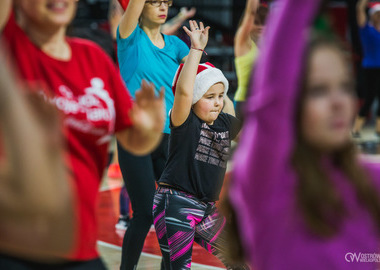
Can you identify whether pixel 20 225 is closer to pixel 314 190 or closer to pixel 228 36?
pixel 314 190

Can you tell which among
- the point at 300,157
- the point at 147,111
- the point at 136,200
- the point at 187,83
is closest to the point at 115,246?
the point at 136,200

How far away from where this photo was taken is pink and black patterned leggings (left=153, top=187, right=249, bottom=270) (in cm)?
379

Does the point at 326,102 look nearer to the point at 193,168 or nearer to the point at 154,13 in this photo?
the point at 193,168

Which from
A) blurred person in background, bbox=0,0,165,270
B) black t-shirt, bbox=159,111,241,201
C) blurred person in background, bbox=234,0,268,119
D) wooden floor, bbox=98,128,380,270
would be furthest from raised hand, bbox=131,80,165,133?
blurred person in background, bbox=234,0,268,119

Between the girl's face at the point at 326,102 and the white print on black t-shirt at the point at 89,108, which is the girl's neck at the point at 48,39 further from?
the girl's face at the point at 326,102

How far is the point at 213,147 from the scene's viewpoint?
3959 millimetres

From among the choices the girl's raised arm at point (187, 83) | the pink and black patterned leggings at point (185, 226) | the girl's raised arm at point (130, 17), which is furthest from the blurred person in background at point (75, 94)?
the girl's raised arm at point (130, 17)

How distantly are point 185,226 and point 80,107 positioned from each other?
1683 millimetres

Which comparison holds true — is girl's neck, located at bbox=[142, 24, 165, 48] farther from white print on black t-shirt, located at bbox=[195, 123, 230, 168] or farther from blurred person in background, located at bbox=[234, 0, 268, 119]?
blurred person in background, located at bbox=[234, 0, 268, 119]

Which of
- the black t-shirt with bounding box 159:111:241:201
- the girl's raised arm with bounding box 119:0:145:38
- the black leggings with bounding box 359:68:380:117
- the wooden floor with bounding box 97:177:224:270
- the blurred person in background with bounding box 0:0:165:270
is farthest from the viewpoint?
the black leggings with bounding box 359:68:380:117

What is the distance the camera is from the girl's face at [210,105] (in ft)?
12.9

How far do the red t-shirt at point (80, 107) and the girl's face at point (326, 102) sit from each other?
77 centimetres

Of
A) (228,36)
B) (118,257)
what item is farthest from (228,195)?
(228,36)

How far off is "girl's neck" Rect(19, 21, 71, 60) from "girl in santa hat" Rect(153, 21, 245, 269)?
4.75 ft
